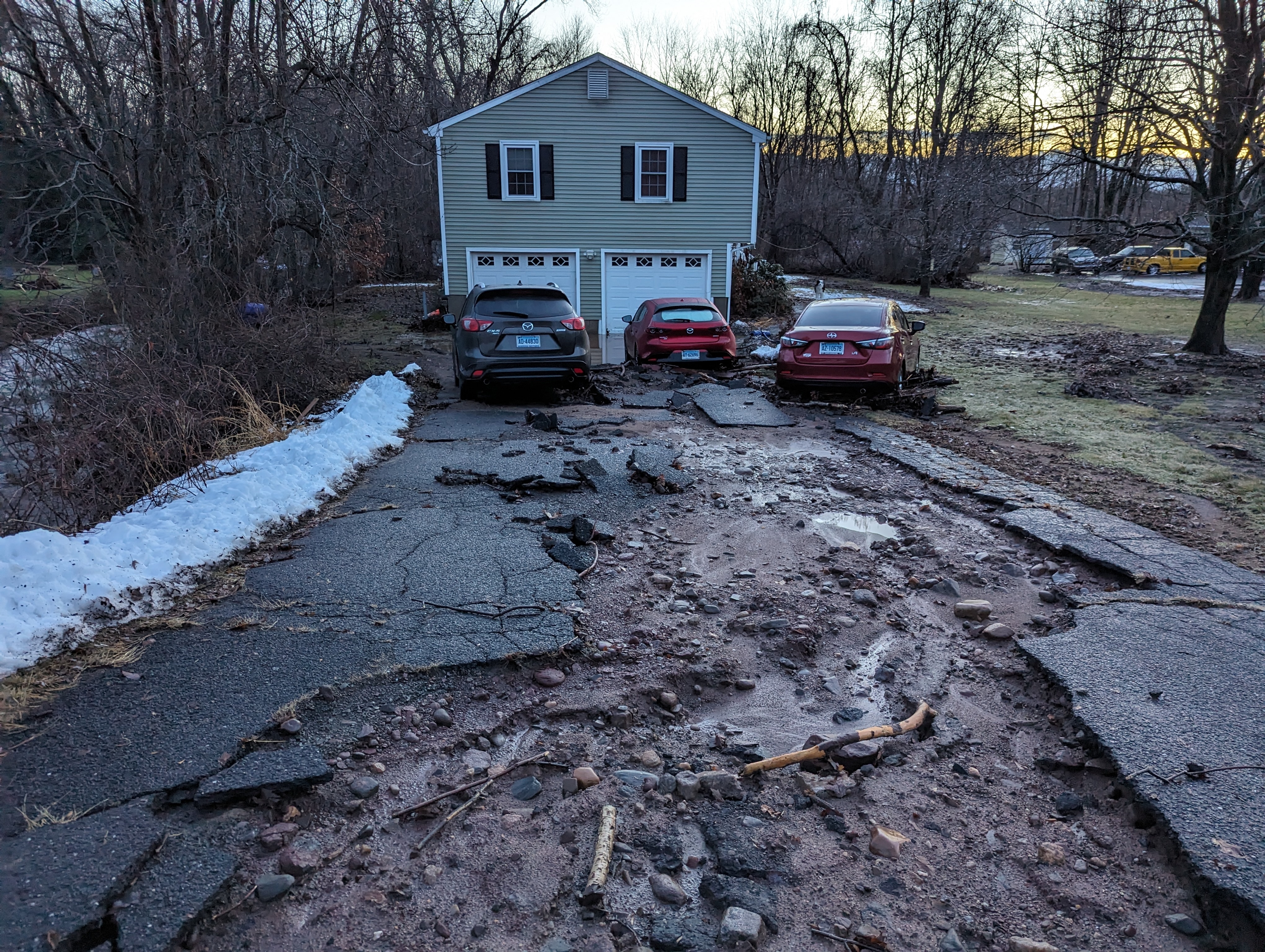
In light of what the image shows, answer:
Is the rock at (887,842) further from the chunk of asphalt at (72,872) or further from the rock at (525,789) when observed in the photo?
the chunk of asphalt at (72,872)

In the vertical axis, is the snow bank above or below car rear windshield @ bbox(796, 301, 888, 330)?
below

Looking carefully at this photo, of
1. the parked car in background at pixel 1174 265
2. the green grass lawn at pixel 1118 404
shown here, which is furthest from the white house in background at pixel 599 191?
the parked car in background at pixel 1174 265

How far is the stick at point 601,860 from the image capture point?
2.55 meters

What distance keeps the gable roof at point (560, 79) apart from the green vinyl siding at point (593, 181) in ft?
0.36

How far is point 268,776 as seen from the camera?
2.98 m

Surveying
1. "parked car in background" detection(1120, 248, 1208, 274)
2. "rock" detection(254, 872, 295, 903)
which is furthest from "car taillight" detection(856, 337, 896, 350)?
"parked car in background" detection(1120, 248, 1208, 274)

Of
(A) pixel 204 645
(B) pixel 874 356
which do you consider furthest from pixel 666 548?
(B) pixel 874 356

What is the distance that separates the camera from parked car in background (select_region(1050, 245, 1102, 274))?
15102mm

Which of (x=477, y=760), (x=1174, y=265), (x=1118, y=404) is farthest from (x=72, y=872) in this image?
(x=1174, y=265)

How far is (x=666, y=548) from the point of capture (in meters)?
5.77

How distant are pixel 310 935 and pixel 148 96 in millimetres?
11803

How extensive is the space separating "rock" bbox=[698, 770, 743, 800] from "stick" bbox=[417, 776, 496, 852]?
0.76 m

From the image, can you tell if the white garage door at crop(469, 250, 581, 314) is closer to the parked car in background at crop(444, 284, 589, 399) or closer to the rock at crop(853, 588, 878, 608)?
the parked car in background at crop(444, 284, 589, 399)

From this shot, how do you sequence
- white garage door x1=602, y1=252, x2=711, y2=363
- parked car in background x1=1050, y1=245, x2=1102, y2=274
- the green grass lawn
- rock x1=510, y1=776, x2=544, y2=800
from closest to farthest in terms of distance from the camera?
rock x1=510, y1=776, x2=544, y2=800 < the green grass lawn < parked car in background x1=1050, y1=245, x2=1102, y2=274 < white garage door x1=602, y1=252, x2=711, y2=363
